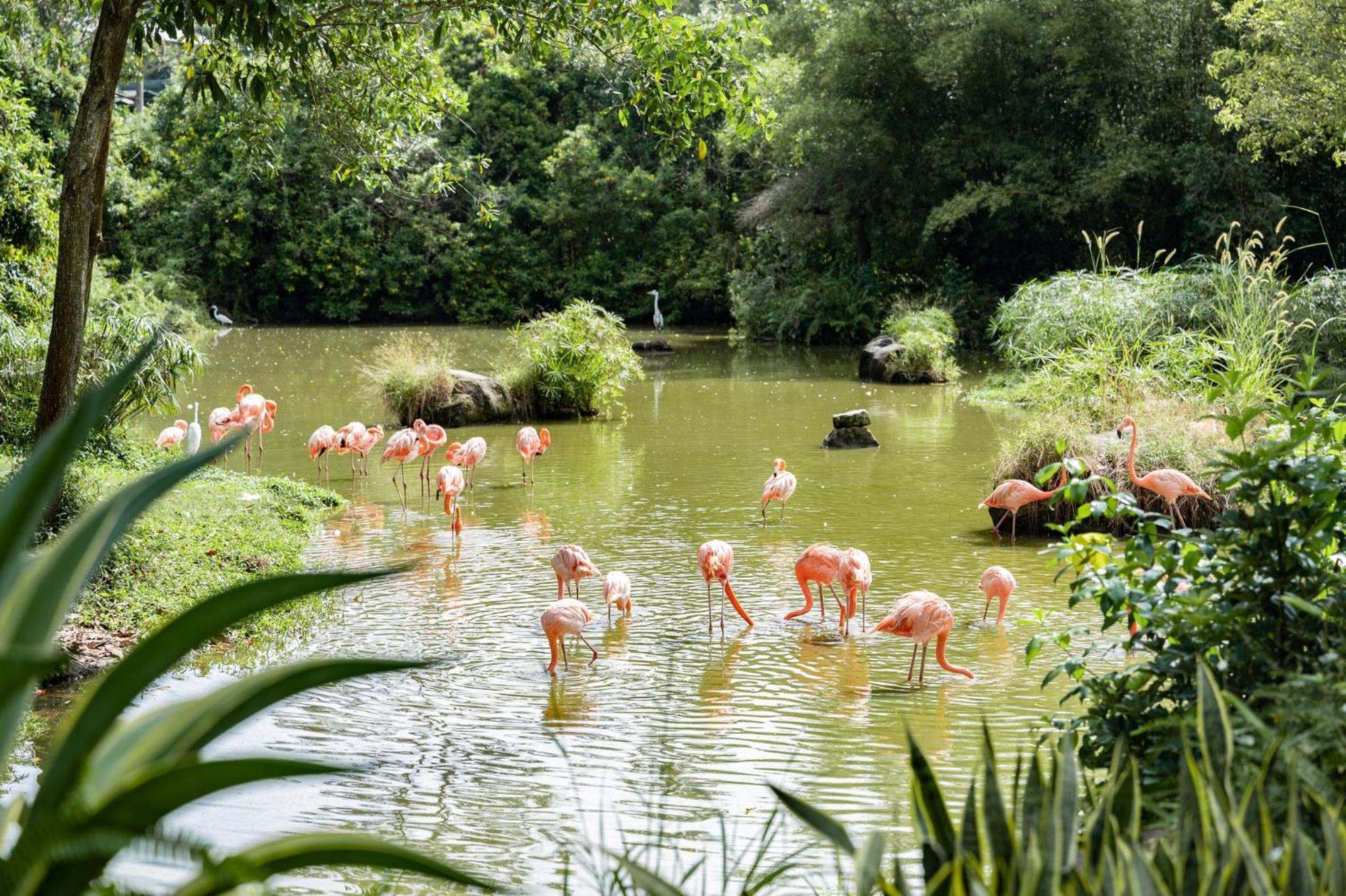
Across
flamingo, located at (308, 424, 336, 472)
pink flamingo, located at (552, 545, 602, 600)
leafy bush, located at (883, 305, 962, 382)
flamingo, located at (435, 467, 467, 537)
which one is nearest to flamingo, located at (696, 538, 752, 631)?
pink flamingo, located at (552, 545, 602, 600)

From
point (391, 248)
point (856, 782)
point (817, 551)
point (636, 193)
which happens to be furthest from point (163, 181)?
point (856, 782)

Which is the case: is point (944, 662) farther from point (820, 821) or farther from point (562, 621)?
point (820, 821)

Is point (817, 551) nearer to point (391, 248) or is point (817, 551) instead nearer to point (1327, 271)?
point (1327, 271)

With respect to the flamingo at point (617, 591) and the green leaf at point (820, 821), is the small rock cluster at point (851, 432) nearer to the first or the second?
the flamingo at point (617, 591)

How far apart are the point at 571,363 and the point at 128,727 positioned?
41.7 feet

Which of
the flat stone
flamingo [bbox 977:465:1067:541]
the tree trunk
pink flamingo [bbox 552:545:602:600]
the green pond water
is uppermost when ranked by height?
the tree trunk

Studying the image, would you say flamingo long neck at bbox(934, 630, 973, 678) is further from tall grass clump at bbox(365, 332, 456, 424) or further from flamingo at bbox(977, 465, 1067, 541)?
tall grass clump at bbox(365, 332, 456, 424)

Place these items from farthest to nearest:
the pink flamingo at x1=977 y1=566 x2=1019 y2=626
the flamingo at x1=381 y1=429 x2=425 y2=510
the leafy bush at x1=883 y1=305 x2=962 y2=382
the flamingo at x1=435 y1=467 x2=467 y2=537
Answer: the leafy bush at x1=883 y1=305 x2=962 y2=382, the flamingo at x1=381 y1=429 x2=425 y2=510, the flamingo at x1=435 y1=467 x2=467 y2=537, the pink flamingo at x1=977 y1=566 x2=1019 y2=626

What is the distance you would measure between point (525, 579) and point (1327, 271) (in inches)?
435

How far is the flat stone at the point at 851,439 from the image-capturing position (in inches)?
480

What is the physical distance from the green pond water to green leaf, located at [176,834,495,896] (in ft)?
0.30

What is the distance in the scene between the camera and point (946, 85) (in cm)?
2314

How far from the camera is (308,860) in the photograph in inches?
59.4

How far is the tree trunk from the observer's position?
612 centimetres
